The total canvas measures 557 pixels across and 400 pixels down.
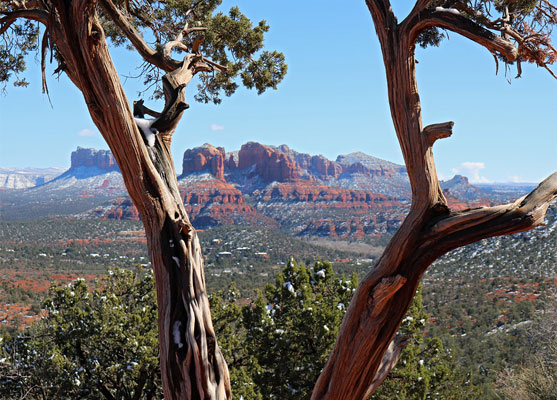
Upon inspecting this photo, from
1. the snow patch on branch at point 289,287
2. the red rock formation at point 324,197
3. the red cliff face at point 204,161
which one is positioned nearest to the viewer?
the snow patch on branch at point 289,287

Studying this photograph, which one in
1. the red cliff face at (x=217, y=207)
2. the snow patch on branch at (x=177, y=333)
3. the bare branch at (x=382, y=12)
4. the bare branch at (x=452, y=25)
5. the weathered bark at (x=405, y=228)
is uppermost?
the bare branch at (x=382, y=12)

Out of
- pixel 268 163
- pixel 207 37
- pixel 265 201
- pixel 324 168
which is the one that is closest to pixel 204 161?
pixel 268 163

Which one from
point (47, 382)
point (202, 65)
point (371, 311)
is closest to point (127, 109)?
point (202, 65)

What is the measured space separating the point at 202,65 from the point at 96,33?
49.9 inches

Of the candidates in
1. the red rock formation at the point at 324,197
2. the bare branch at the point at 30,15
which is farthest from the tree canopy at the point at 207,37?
the red rock formation at the point at 324,197

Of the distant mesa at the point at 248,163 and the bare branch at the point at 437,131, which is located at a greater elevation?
the distant mesa at the point at 248,163

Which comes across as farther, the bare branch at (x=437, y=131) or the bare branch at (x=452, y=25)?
the bare branch at (x=452, y=25)

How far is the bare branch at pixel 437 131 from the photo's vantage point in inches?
98.1

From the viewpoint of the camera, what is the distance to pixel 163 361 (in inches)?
99.2

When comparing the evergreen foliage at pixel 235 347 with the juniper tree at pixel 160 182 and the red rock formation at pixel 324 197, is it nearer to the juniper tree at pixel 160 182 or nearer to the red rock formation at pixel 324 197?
the juniper tree at pixel 160 182

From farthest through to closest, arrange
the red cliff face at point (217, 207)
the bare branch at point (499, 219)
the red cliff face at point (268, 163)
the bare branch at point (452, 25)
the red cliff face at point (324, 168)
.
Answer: the red cliff face at point (324, 168) → the red cliff face at point (268, 163) → the red cliff face at point (217, 207) → the bare branch at point (452, 25) → the bare branch at point (499, 219)

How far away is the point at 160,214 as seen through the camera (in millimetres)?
2646

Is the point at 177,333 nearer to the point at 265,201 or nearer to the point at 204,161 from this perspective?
the point at 265,201

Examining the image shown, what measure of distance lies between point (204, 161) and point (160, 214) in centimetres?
12596
